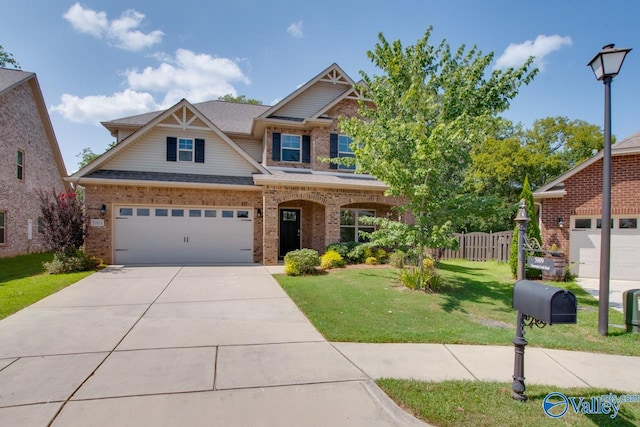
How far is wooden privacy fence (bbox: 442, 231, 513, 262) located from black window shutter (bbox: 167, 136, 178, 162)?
46.4 feet

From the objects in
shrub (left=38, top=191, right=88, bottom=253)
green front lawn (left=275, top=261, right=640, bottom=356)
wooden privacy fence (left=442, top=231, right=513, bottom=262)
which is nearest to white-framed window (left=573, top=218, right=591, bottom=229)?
green front lawn (left=275, top=261, right=640, bottom=356)

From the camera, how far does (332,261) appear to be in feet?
41.1

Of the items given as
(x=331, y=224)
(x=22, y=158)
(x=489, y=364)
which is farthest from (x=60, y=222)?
(x=489, y=364)

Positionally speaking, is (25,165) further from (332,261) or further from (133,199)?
(332,261)

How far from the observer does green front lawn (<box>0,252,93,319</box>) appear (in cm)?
730

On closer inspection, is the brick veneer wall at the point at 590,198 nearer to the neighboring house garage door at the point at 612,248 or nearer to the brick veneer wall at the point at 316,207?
the neighboring house garage door at the point at 612,248

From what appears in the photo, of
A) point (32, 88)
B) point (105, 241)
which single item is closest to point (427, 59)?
point (105, 241)

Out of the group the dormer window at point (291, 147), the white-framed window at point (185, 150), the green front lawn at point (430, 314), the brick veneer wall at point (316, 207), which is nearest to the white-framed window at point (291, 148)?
the dormer window at point (291, 147)

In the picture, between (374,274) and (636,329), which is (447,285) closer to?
(374,274)

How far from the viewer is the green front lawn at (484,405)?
10.8 ft

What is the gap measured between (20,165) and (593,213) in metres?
25.0

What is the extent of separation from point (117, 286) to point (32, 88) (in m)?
15.3

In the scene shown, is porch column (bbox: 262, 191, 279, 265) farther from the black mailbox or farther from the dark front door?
the black mailbox

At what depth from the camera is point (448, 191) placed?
9133 mm
